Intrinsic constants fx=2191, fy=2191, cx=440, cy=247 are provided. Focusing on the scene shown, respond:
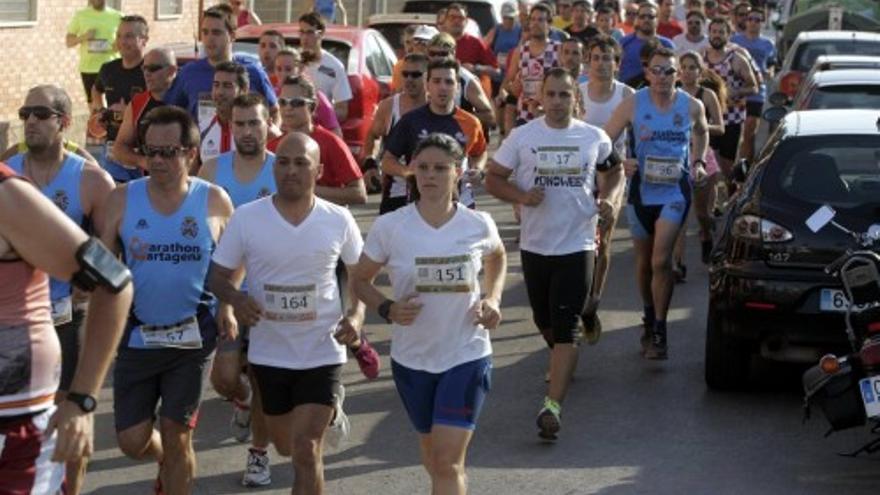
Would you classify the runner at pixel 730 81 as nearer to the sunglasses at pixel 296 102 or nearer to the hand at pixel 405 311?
the sunglasses at pixel 296 102

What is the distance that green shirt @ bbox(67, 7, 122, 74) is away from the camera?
18.6 metres

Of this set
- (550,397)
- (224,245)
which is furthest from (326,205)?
(550,397)

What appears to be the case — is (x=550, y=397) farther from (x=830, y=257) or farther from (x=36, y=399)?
(x=36, y=399)

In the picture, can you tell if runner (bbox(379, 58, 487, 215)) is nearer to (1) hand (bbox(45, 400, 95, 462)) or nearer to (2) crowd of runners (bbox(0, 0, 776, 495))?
(2) crowd of runners (bbox(0, 0, 776, 495))

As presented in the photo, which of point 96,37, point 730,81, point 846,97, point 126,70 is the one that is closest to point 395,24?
point 730,81

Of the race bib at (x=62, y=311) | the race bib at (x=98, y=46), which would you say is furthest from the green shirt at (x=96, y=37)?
the race bib at (x=62, y=311)

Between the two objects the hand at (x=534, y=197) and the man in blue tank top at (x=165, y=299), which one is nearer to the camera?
the man in blue tank top at (x=165, y=299)

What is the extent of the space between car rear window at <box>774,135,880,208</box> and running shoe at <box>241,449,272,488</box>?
3277mm

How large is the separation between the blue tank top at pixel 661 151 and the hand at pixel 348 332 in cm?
461

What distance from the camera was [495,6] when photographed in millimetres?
31312

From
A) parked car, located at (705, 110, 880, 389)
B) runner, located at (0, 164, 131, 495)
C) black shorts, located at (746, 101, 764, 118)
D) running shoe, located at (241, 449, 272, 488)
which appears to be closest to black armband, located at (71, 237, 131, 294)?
runner, located at (0, 164, 131, 495)

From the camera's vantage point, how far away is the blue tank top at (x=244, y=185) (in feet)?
30.9

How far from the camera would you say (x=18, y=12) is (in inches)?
960

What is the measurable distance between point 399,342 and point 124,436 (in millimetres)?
1089
